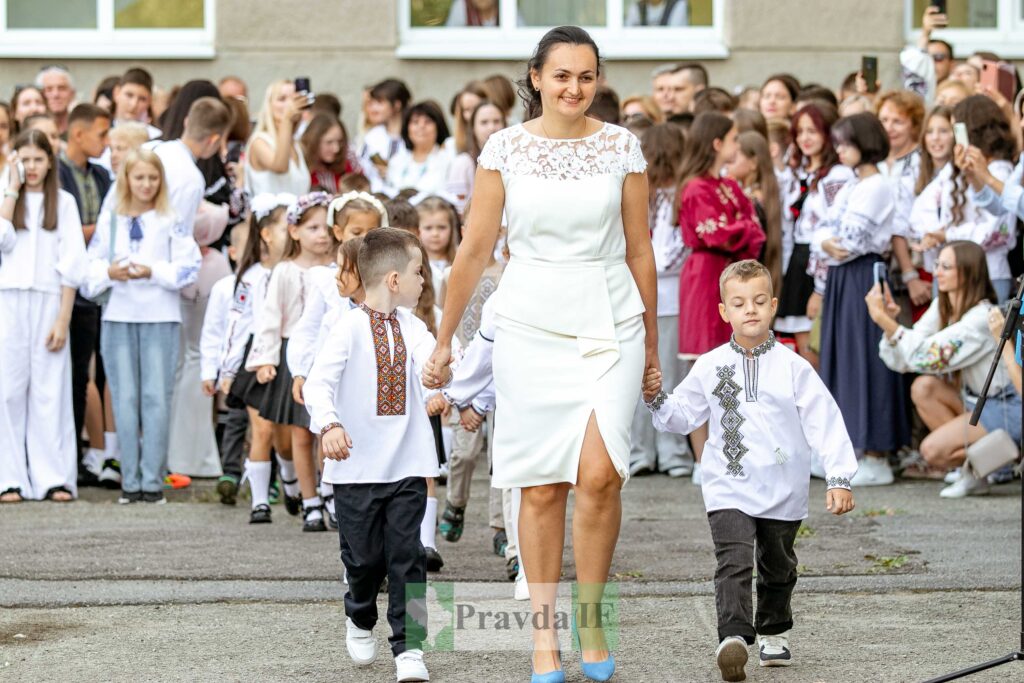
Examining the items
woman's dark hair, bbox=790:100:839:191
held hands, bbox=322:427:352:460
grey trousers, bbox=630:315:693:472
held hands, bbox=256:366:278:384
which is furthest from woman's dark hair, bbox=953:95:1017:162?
held hands, bbox=322:427:352:460

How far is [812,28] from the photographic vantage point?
49.5 ft

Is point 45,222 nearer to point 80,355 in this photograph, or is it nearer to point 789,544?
point 80,355

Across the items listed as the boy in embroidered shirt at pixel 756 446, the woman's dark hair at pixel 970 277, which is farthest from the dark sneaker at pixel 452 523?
the woman's dark hair at pixel 970 277

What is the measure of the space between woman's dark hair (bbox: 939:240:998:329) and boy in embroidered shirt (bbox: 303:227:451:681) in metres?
4.47

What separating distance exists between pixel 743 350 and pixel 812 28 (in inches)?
392

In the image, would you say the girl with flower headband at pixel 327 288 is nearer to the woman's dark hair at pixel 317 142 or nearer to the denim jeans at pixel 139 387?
the denim jeans at pixel 139 387

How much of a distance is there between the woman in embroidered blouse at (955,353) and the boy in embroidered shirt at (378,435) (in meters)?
4.13

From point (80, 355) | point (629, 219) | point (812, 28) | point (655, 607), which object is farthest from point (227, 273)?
point (812, 28)

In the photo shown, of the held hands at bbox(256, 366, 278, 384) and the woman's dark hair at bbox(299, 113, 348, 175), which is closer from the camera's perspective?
the held hands at bbox(256, 366, 278, 384)

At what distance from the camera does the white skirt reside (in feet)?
17.7

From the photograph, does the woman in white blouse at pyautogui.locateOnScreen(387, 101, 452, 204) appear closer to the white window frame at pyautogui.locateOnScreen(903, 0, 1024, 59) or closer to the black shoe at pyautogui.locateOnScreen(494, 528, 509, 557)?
the black shoe at pyautogui.locateOnScreen(494, 528, 509, 557)

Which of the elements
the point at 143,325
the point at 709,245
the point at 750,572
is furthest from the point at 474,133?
the point at 750,572

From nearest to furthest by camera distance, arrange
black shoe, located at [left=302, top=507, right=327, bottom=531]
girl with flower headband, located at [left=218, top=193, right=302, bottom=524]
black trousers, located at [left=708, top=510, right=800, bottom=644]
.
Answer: black trousers, located at [left=708, top=510, right=800, bottom=644]
black shoe, located at [left=302, top=507, right=327, bottom=531]
girl with flower headband, located at [left=218, top=193, right=302, bottom=524]

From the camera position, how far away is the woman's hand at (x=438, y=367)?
18.4 ft
